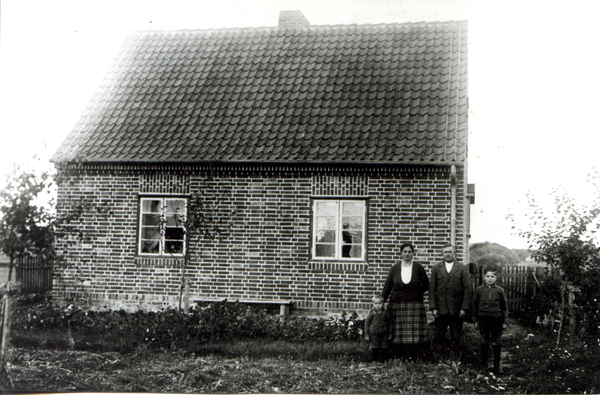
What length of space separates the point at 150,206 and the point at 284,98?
3.53m

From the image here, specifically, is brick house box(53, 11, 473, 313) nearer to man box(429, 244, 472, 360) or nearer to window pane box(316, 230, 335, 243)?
window pane box(316, 230, 335, 243)

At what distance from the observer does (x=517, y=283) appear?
44.2ft

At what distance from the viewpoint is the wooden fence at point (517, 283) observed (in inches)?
520

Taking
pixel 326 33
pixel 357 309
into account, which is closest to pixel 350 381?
pixel 357 309

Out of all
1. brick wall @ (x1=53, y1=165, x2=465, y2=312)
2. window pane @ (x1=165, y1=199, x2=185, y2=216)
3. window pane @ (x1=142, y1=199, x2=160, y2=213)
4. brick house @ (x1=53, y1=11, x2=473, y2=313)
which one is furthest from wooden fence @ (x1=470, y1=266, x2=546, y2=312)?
window pane @ (x1=142, y1=199, x2=160, y2=213)

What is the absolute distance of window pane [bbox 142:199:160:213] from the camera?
1157 cm

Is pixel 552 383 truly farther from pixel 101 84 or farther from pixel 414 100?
pixel 101 84

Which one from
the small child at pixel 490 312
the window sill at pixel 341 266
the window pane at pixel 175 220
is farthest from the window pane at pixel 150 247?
the small child at pixel 490 312

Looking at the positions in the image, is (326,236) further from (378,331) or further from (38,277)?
(38,277)

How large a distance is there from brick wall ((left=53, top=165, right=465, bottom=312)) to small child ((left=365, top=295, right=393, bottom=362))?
253cm

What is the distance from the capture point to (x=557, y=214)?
916cm

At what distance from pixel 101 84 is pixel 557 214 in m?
9.71

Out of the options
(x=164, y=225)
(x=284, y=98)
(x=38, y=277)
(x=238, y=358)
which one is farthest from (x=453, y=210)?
(x=38, y=277)

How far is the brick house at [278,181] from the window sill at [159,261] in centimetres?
3
